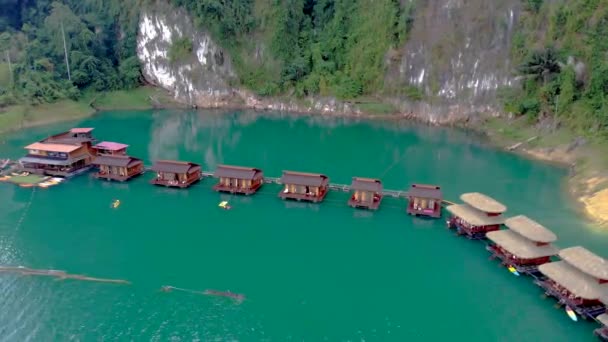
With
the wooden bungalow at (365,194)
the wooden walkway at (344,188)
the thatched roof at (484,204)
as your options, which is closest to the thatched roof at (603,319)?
the thatched roof at (484,204)

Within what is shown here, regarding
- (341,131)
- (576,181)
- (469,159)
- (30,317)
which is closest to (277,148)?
(341,131)

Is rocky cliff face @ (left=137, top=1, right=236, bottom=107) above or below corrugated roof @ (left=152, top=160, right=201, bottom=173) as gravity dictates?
above

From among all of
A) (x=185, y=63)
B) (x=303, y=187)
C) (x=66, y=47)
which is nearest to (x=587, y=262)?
(x=303, y=187)

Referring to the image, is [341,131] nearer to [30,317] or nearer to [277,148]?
[277,148]

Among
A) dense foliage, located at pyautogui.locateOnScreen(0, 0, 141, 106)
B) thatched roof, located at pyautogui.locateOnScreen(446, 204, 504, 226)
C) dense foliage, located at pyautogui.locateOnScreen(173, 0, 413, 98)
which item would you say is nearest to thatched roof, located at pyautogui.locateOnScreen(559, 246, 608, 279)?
thatched roof, located at pyautogui.locateOnScreen(446, 204, 504, 226)

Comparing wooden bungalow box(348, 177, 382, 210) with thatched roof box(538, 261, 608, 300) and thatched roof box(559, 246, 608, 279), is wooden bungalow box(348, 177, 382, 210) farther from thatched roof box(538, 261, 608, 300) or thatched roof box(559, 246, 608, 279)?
thatched roof box(559, 246, 608, 279)

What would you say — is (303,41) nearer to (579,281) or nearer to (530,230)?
(530,230)

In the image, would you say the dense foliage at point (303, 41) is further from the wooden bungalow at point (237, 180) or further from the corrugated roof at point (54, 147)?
the corrugated roof at point (54, 147)

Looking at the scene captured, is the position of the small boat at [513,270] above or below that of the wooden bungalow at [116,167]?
below
